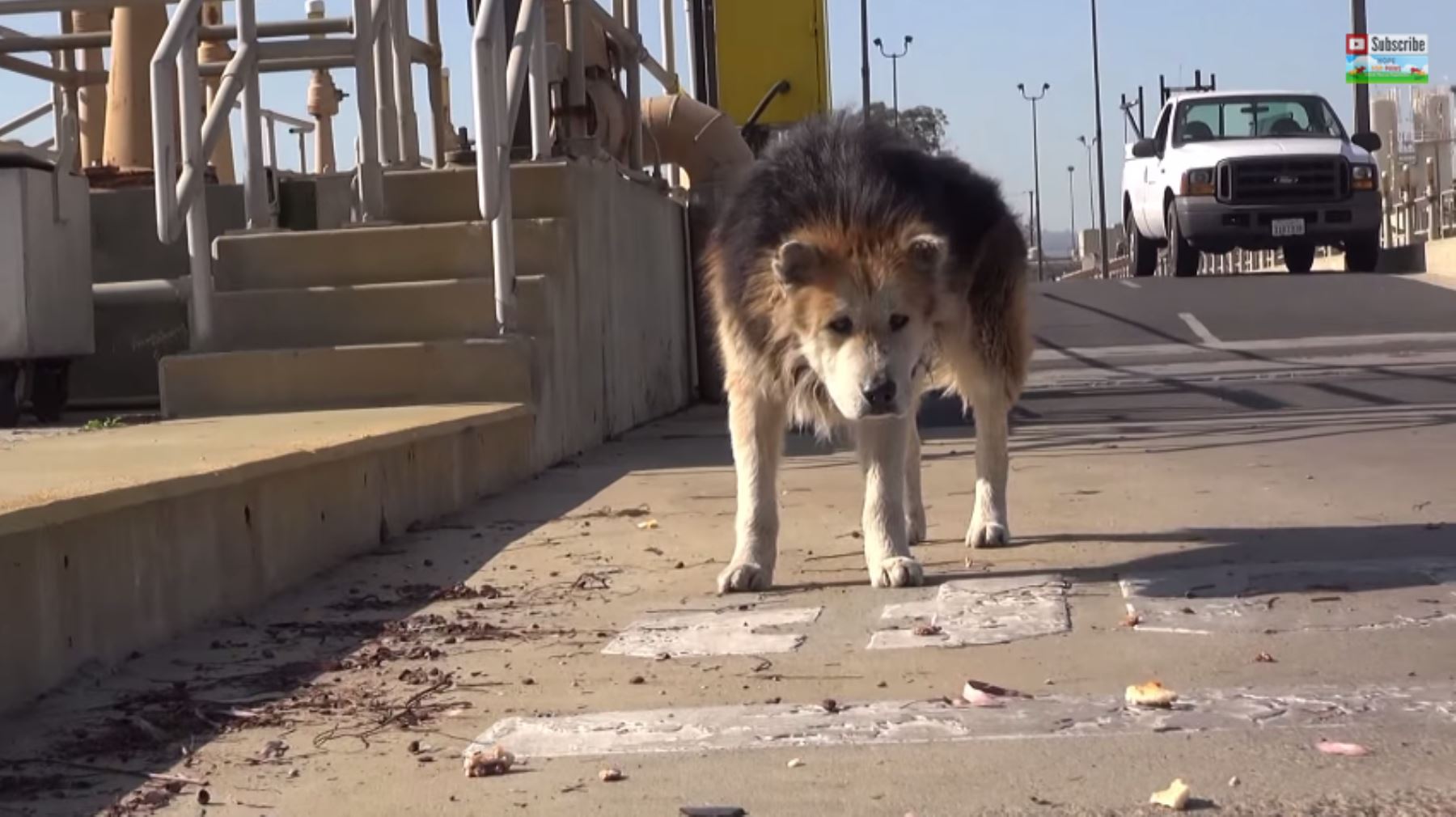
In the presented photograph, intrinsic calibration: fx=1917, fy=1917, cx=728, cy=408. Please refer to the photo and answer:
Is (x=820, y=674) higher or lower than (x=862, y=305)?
lower

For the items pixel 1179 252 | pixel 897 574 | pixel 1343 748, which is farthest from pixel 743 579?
pixel 1179 252

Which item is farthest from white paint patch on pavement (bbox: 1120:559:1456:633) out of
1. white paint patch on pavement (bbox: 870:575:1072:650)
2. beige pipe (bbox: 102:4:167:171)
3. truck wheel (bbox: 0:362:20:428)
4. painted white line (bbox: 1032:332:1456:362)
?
painted white line (bbox: 1032:332:1456:362)

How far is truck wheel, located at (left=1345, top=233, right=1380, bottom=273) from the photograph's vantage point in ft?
68.2

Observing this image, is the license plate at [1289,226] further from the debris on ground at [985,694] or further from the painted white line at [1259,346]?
the debris on ground at [985,694]

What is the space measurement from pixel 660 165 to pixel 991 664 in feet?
30.4

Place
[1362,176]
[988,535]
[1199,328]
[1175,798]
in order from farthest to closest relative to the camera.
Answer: [1362,176] → [1199,328] → [988,535] → [1175,798]

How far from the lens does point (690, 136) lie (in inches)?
512

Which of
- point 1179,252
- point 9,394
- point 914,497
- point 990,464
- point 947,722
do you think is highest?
point 1179,252

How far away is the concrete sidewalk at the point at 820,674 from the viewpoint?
344 centimetres

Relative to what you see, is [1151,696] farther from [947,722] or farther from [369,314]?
[369,314]

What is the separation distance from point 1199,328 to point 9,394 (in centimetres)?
973

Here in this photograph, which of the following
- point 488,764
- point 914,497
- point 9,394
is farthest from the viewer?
point 9,394

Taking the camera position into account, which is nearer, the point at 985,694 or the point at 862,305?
the point at 985,694

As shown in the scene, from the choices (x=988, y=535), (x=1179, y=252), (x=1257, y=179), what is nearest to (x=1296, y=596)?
(x=988, y=535)
